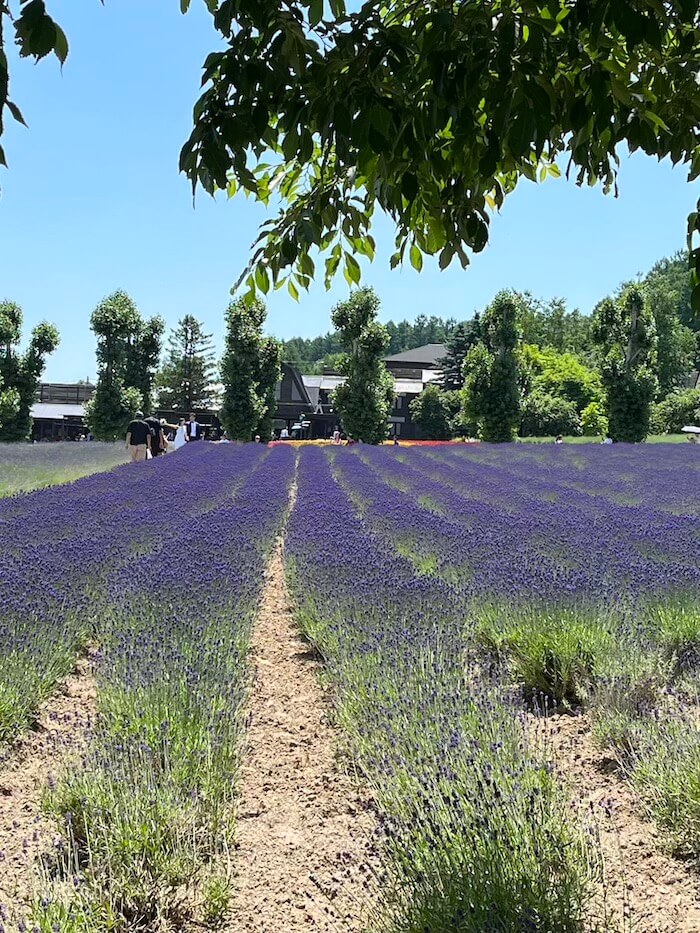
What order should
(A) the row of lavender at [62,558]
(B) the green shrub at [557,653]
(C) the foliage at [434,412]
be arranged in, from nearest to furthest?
(A) the row of lavender at [62,558]
(B) the green shrub at [557,653]
(C) the foliage at [434,412]

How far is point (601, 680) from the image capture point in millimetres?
3916

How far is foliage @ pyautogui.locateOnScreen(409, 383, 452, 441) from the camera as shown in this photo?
171 feet

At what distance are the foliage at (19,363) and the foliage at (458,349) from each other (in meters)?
29.5

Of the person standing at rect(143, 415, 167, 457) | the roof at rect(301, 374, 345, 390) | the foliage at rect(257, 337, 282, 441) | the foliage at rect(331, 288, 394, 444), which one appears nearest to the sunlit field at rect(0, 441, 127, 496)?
the person standing at rect(143, 415, 167, 457)

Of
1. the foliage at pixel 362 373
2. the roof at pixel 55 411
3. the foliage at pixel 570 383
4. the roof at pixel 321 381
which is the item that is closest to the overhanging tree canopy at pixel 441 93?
the foliage at pixel 362 373

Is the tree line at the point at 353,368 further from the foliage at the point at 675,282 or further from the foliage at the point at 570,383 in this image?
the foliage at the point at 675,282

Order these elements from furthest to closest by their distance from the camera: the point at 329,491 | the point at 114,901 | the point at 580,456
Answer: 1. the point at 580,456
2. the point at 329,491
3. the point at 114,901

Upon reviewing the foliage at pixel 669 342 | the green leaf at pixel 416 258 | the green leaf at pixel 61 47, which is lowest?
the green leaf at pixel 416 258

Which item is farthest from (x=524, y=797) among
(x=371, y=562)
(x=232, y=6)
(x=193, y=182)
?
(x=371, y=562)

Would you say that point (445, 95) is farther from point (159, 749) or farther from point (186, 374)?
point (186, 374)

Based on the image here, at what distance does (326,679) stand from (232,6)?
321 cm

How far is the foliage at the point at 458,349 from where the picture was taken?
192 feet

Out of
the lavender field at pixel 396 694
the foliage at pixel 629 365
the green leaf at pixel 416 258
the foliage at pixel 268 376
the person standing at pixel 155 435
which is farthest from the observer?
the foliage at pixel 268 376

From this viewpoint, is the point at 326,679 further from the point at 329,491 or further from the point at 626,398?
the point at 626,398
